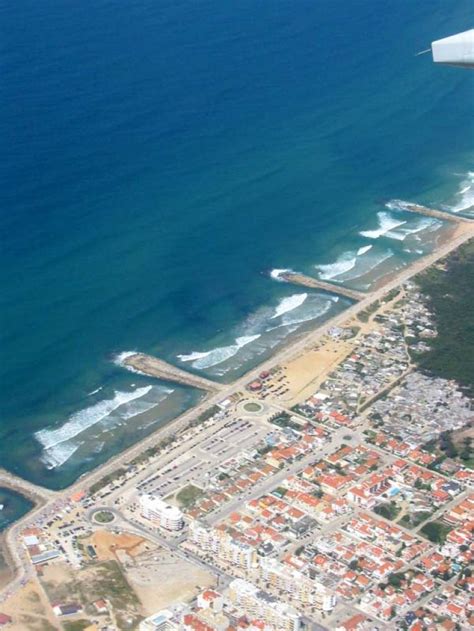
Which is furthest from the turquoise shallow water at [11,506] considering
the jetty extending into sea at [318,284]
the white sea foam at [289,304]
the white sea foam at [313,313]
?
the jetty extending into sea at [318,284]

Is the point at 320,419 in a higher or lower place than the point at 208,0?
lower

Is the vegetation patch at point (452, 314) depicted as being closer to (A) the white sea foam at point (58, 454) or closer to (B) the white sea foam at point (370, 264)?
(B) the white sea foam at point (370, 264)

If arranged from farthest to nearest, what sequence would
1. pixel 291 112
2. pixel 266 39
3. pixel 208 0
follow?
pixel 208 0 < pixel 266 39 < pixel 291 112

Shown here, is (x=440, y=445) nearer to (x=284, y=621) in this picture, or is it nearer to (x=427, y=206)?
(x=284, y=621)

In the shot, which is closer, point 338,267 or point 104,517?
point 104,517

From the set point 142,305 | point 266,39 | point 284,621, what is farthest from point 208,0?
point 284,621

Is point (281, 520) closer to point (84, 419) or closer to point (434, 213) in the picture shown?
point (84, 419)

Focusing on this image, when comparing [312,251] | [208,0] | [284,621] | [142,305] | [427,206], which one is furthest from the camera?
[208,0]

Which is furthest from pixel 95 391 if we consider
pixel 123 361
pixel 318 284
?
pixel 318 284
